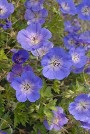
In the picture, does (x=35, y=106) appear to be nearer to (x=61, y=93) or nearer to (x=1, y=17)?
(x=61, y=93)

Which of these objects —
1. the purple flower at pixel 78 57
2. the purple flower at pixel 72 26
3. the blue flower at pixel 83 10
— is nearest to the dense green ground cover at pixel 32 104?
the purple flower at pixel 78 57

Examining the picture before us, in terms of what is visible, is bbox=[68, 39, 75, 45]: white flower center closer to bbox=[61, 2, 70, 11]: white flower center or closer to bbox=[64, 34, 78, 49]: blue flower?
bbox=[64, 34, 78, 49]: blue flower

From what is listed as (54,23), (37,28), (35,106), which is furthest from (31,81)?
(54,23)

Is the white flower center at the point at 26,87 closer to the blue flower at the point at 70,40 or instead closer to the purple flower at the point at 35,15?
the blue flower at the point at 70,40

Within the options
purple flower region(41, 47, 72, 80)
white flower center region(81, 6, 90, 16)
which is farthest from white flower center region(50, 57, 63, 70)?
white flower center region(81, 6, 90, 16)

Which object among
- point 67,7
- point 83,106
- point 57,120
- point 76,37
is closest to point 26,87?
point 57,120

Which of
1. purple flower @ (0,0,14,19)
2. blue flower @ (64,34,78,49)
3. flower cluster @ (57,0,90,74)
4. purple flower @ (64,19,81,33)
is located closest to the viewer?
purple flower @ (0,0,14,19)
